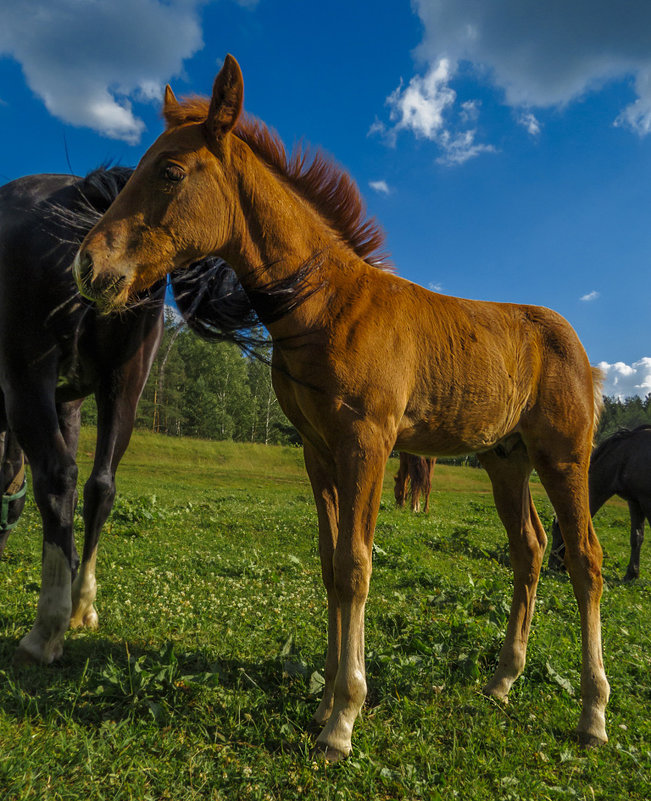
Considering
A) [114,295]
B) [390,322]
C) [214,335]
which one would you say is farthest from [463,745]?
[114,295]

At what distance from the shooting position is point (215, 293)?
150 inches

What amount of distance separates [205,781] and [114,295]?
2.59 metres

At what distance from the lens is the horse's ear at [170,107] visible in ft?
10.5

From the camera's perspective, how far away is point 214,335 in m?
3.73

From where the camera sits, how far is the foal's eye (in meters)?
2.91

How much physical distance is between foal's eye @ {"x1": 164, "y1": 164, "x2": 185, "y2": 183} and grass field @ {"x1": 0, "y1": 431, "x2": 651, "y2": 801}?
3.01m

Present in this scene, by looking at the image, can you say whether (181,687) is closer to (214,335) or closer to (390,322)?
(214,335)

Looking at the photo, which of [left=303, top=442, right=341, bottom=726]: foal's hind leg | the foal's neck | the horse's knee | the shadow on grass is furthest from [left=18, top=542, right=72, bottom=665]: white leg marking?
the foal's neck

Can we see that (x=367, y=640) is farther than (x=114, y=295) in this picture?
Yes

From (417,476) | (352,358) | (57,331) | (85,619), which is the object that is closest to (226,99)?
(352,358)

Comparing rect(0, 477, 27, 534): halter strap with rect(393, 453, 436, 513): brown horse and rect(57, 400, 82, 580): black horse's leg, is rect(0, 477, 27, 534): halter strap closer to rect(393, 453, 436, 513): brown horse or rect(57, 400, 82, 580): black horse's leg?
rect(57, 400, 82, 580): black horse's leg

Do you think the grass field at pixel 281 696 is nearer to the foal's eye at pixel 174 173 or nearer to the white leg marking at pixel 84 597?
the white leg marking at pixel 84 597

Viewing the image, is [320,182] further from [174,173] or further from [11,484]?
[11,484]

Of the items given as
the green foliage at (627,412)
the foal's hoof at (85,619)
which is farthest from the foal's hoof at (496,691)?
the green foliage at (627,412)
